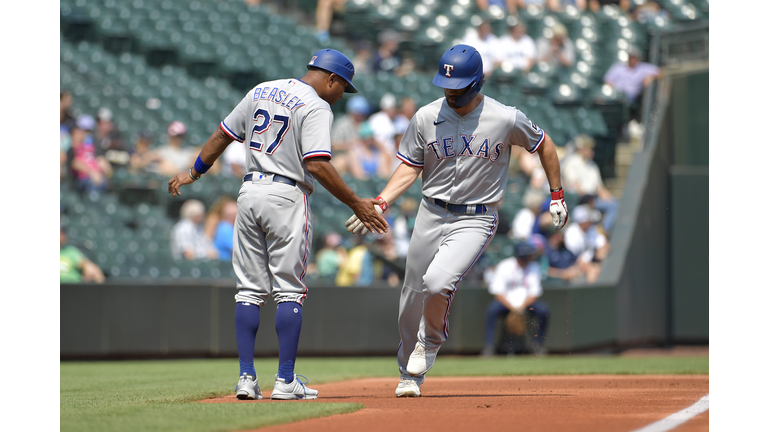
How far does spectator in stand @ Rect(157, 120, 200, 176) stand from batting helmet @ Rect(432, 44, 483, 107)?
6771 millimetres

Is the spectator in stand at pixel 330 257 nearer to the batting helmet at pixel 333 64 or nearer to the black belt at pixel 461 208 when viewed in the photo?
the black belt at pixel 461 208

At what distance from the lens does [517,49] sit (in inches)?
557

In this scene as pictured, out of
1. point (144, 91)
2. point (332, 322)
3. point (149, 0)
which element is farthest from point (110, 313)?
point (149, 0)

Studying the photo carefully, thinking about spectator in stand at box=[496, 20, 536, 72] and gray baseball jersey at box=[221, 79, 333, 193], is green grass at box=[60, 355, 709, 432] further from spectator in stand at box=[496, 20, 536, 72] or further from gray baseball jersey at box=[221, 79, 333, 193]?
spectator in stand at box=[496, 20, 536, 72]

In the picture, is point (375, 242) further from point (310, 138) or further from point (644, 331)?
point (310, 138)

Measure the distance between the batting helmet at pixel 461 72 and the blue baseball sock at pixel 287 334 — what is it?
1418 mm

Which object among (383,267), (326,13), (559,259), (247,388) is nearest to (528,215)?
(559,259)

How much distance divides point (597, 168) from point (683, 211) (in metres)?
1.44

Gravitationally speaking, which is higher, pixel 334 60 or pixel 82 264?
pixel 334 60

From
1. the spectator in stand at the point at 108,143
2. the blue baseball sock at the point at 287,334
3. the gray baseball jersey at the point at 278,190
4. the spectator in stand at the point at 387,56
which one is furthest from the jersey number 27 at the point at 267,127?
the spectator in stand at the point at 387,56

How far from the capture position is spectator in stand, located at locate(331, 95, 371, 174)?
1186 centimetres

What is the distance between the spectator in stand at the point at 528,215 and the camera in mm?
10719

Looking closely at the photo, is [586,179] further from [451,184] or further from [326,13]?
[451,184]

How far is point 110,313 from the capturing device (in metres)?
9.08
